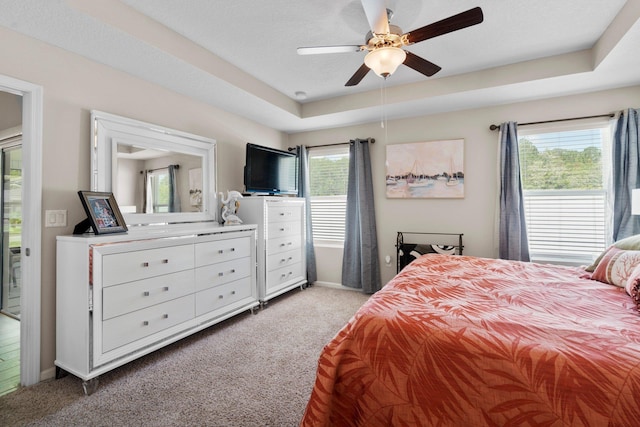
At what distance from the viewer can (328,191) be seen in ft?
15.0

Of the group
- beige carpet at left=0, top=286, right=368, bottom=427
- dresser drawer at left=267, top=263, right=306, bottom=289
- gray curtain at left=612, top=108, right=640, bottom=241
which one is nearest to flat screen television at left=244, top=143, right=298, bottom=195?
dresser drawer at left=267, top=263, right=306, bottom=289

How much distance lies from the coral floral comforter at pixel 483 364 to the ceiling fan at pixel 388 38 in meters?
1.56

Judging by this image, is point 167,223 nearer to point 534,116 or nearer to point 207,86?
point 207,86

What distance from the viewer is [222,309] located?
2.96 meters

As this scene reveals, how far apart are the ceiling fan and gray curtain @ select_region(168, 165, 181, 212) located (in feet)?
5.92

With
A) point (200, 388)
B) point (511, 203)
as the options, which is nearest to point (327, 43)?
point (511, 203)

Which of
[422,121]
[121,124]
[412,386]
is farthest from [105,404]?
[422,121]

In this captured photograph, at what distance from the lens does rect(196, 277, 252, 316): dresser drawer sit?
9.04 ft

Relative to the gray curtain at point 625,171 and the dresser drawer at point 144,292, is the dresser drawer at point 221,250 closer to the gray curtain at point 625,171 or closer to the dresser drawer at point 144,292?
the dresser drawer at point 144,292

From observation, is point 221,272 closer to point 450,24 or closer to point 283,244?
point 283,244

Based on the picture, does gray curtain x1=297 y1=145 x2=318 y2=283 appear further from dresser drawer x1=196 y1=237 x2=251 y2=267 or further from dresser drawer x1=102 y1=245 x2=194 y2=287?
dresser drawer x1=102 y1=245 x2=194 y2=287

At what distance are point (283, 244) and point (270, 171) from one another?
99 cm

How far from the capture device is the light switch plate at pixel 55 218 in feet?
6.97

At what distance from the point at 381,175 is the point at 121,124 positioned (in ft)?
10.0
